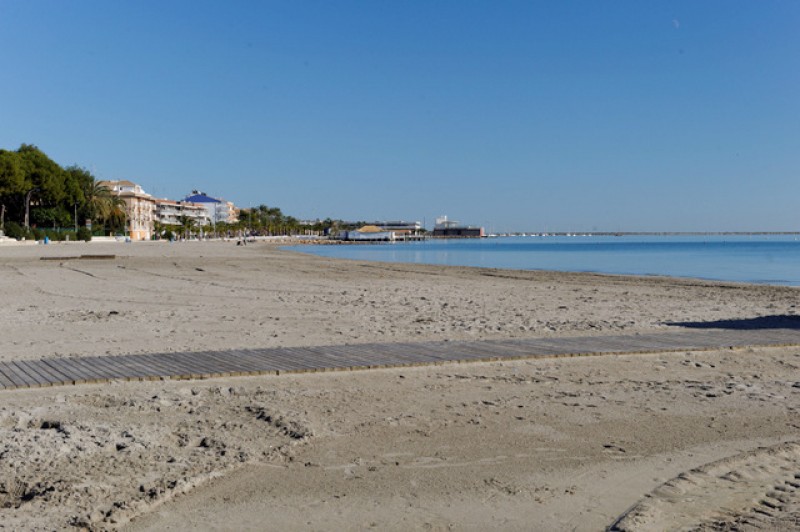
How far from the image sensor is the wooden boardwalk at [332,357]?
26.4ft

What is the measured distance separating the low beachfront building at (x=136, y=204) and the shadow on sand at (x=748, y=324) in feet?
428

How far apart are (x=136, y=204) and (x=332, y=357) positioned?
495 ft

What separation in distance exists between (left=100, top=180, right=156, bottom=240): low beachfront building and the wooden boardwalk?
132087mm

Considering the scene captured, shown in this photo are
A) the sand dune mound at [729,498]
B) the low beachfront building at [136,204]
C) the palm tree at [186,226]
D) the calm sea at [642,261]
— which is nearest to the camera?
the sand dune mound at [729,498]

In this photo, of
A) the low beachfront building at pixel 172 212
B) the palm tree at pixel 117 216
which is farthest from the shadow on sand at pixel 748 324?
the low beachfront building at pixel 172 212

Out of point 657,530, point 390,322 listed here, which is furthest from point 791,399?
point 390,322

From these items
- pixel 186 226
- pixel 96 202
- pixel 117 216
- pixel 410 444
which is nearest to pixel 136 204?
pixel 186 226

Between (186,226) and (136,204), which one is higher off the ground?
(136,204)

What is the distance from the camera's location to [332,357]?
9.20 meters

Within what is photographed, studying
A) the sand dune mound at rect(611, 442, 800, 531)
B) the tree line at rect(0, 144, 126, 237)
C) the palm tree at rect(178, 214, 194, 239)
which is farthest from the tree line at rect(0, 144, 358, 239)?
the sand dune mound at rect(611, 442, 800, 531)

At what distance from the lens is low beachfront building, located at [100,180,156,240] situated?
468 ft

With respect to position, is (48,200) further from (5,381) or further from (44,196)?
(5,381)

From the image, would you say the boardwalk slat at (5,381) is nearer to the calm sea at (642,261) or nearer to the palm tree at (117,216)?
the calm sea at (642,261)

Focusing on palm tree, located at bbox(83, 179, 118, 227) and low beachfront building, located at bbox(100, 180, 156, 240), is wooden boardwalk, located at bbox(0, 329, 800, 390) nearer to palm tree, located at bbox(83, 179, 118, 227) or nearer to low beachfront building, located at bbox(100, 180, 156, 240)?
palm tree, located at bbox(83, 179, 118, 227)
